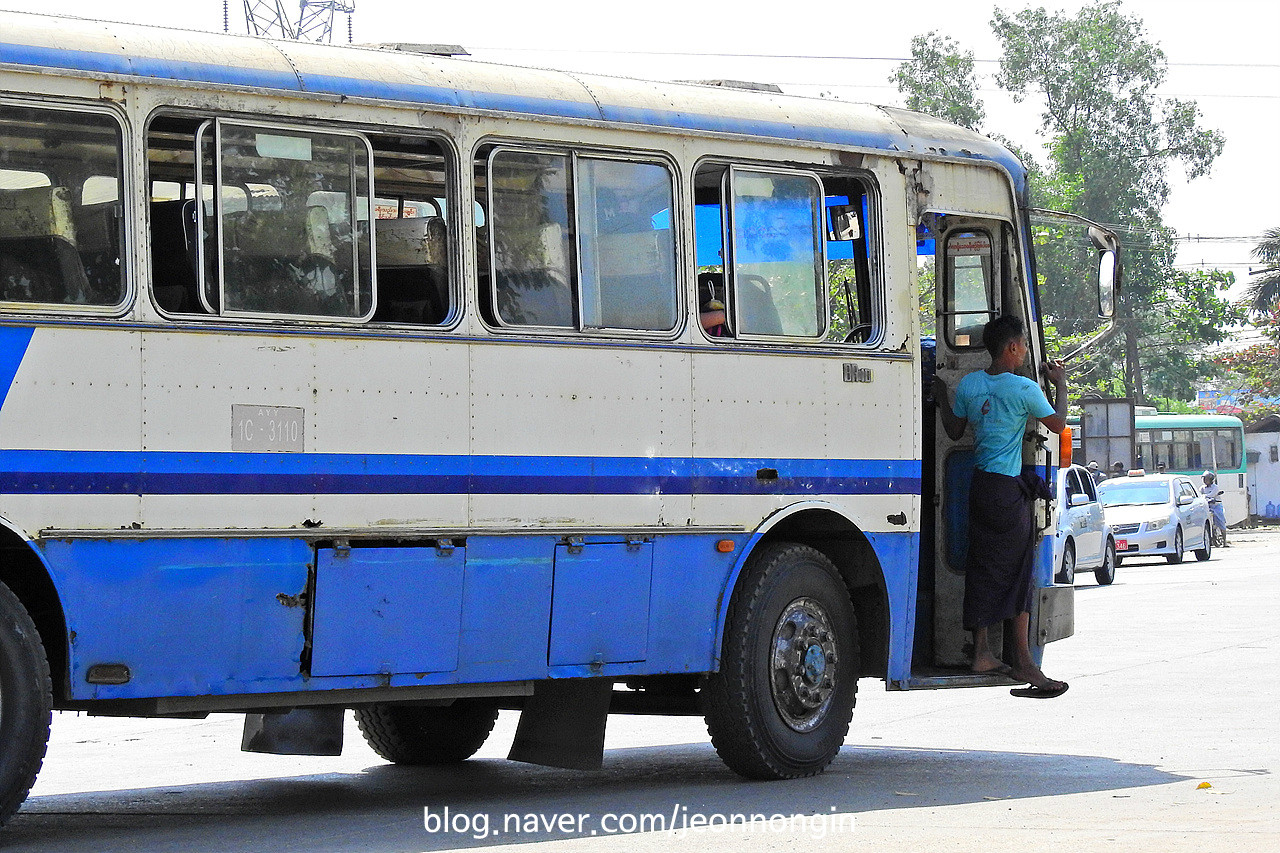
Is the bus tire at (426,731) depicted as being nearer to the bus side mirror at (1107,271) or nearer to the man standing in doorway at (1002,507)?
the man standing in doorway at (1002,507)

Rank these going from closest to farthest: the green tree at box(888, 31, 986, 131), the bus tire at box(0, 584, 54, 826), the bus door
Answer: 1. the bus tire at box(0, 584, 54, 826)
2. the bus door
3. the green tree at box(888, 31, 986, 131)

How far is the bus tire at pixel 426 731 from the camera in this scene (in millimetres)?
9977

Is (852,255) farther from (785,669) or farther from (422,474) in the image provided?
(422,474)

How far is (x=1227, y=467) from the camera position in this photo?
5081 centimetres

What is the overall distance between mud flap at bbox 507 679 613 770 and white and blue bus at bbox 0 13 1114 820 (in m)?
0.02

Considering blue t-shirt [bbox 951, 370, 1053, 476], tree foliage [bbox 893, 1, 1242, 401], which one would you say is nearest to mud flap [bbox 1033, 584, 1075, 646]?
blue t-shirt [bbox 951, 370, 1053, 476]

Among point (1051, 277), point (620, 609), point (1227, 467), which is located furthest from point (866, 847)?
point (1051, 277)

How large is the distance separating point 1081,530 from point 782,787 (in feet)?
60.5

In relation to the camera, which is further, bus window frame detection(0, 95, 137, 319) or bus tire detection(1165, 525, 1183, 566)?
bus tire detection(1165, 525, 1183, 566)

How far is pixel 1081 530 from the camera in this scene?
2644cm

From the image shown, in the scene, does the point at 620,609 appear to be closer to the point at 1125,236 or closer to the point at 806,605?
the point at 806,605

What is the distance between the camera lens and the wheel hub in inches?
358

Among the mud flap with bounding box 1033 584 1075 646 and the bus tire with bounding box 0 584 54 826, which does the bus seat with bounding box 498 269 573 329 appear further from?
the mud flap with bounding box 1033 584 1075 646

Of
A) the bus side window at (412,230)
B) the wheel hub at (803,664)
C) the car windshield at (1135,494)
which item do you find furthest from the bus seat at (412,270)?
the car windshield at (1135,494)
